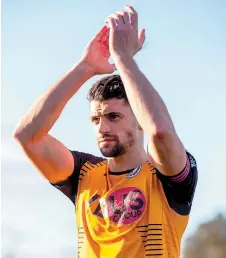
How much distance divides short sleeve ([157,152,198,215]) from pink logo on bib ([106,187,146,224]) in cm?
26

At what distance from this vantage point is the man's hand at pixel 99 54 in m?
8.20

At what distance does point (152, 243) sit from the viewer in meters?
7.50

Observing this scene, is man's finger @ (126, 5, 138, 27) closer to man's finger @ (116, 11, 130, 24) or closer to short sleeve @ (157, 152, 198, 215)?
man's finger @ (116, 11, 130, 24)

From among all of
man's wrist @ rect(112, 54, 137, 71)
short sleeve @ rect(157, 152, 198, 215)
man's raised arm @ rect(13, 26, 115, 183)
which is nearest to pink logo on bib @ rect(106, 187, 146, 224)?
short sleeve @ rect(157, 152, 198, 215)

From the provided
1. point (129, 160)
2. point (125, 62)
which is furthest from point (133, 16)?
point (129, 160)

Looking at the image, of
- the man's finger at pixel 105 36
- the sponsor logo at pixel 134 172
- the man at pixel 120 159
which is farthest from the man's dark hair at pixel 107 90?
the sponsor logo at pixel 134 172

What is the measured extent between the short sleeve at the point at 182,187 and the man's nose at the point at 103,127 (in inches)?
25.7

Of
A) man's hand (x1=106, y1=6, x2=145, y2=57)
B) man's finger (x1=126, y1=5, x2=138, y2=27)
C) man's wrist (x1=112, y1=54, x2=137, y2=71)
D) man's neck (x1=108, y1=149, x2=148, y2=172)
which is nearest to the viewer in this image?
man's wrist (x1=112, y1=54, x2=137, y2=71)

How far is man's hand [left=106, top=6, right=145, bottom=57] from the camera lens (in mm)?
7652

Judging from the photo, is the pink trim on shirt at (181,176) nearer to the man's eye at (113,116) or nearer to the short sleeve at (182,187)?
the short sleeve at (182,187)

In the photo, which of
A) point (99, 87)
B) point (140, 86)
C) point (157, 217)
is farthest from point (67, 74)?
point (157, 217)

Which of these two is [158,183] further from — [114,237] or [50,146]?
[50,146]

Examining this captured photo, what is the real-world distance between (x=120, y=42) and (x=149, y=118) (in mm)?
903

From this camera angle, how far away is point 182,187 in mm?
7594
